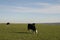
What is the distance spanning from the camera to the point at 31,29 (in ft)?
96.0
